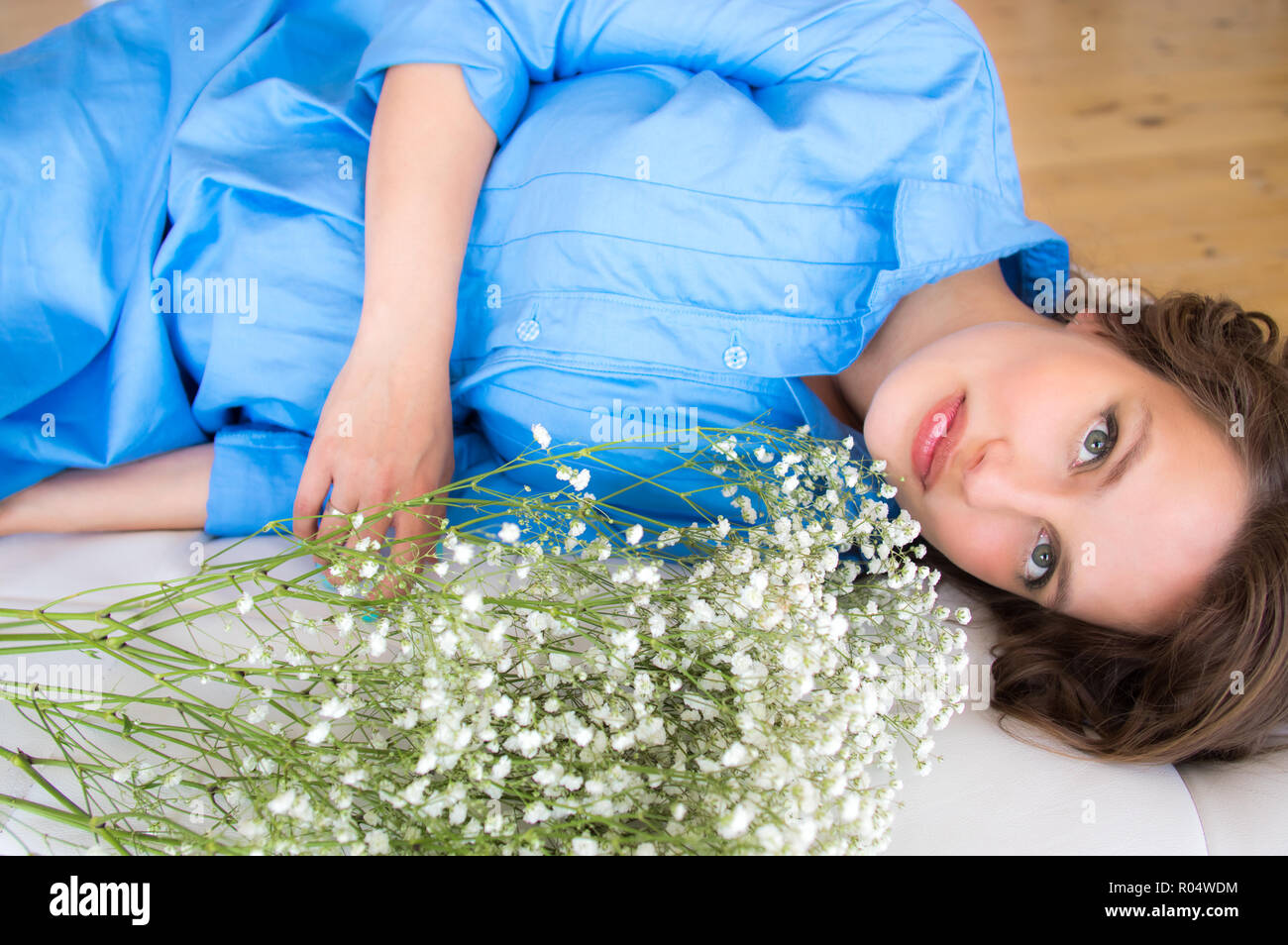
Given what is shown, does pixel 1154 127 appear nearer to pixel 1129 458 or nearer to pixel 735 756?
pixel 1129 458

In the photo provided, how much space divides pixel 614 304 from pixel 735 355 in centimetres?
17

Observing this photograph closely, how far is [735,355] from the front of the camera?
3.70ft

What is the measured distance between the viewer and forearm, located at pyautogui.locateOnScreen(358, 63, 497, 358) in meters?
1.07

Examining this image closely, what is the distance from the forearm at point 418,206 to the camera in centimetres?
107

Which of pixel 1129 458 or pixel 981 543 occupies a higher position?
pixel 1129 458

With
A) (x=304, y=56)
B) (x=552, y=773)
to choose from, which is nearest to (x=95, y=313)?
(x=304, y=56)

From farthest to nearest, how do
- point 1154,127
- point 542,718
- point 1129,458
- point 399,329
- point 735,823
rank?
1. point 1154,127
2. point 399,329
3. point 1129,458
4. point 542,718
5. point 735,823

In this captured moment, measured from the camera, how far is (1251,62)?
2.48 metres

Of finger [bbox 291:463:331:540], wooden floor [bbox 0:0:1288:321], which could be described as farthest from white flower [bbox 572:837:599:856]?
wooden floor [bbox 0:0:1288:321]

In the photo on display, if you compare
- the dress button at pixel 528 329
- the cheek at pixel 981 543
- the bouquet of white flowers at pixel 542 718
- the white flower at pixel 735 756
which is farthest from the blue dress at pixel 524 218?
the white flower at pixel 735 756

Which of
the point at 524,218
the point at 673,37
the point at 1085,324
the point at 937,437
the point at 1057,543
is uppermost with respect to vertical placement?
the point at 673,37

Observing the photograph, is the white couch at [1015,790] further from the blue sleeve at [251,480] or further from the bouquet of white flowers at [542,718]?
the bouquet of white flowers at [542,718]

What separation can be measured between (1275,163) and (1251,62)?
0.40 metres

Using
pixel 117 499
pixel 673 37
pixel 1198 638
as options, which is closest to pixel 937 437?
pixel 1198 638
